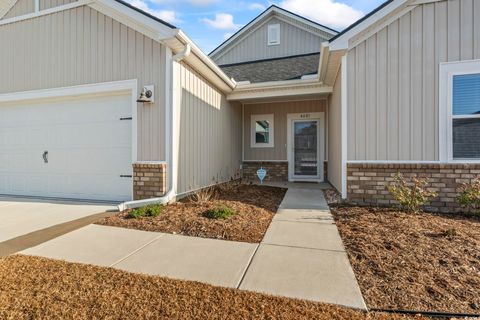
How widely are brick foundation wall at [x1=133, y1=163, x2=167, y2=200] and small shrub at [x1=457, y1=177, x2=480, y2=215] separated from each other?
546 centimetres

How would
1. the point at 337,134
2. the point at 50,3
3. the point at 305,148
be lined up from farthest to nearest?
1. the point at 305,148
2. the point at 337,134
3. the point at 50,3

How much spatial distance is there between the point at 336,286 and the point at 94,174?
5679 mm

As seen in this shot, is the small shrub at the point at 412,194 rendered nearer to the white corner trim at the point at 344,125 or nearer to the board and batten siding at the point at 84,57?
the white corner trim at the point at 344,125

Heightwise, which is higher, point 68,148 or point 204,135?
point 204,135

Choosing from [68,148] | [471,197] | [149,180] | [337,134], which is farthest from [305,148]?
[68,148]

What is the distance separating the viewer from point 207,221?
13.3 ft

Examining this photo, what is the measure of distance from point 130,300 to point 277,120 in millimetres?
8220

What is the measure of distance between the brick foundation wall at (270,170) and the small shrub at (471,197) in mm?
5328

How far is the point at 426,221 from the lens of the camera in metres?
4.10

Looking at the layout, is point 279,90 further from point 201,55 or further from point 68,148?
point 68,148

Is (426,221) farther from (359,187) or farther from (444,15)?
(444,15)

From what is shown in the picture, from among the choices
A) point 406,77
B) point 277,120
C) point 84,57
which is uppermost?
point 84,57

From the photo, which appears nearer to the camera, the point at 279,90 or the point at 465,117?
the point at 465,117

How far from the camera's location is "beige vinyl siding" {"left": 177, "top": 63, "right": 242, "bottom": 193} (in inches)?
232
